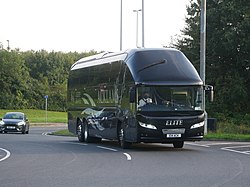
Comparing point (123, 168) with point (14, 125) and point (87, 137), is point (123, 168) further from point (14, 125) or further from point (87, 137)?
point (14, 125)

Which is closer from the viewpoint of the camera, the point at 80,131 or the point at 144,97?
the point at 144,97

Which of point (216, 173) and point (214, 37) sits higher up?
point (214, 37)

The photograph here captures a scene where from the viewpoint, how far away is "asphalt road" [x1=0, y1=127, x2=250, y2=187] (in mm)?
13766

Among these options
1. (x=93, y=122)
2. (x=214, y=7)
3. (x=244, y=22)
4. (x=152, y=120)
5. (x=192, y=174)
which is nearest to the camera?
(x=192, y=174)

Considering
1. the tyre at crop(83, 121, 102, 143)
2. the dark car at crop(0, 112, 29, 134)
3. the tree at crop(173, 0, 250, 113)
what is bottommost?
the dark car at crop(0, 112, 29, 134)

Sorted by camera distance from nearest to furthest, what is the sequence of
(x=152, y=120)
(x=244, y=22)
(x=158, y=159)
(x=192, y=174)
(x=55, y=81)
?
(x=192, y=174) → (x=158, y=159) → (x=152, y=120) → (x=244, y=22) → (x=55, y=81)

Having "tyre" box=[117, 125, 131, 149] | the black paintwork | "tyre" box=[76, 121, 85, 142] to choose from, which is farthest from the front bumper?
"tyre" box=[76, 121, 85, 142]

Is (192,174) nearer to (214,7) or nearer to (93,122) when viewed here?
(93,122)

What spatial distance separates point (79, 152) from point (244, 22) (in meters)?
25.8

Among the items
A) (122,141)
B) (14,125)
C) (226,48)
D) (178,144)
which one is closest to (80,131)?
(122,141)

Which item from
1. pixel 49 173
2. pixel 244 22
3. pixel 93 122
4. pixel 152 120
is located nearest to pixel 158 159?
pixel 152 120

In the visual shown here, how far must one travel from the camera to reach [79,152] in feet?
74.7

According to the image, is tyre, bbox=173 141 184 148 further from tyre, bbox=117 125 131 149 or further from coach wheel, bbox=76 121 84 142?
coach wheel, bbox=76 121 84 142

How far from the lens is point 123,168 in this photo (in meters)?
16.7
